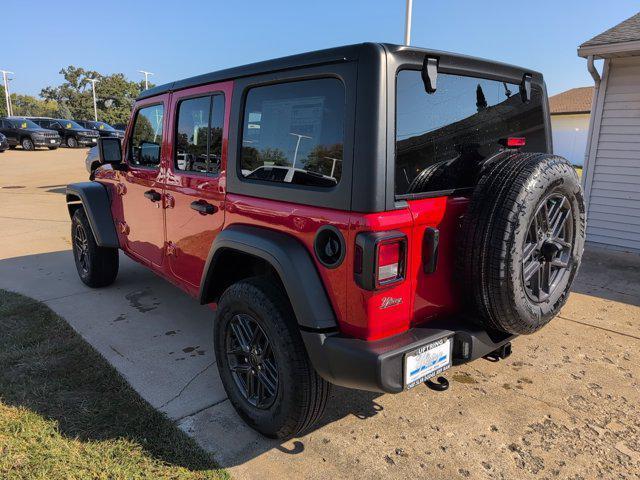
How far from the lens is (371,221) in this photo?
188 centimetres

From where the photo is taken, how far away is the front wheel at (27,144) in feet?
79.9

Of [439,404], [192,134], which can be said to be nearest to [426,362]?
[439,404]

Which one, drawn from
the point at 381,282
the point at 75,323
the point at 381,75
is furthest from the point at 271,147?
the point at 75,323

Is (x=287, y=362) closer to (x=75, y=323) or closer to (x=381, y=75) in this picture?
(x=381, y=75)

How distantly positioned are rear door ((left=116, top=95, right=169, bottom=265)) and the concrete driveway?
0.72 meters

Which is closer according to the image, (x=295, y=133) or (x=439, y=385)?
(x=295, y=133)

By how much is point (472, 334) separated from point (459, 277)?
0.29m

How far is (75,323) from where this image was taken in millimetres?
3928

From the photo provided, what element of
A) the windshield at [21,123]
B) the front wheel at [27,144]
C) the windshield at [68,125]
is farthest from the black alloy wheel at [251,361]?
the windshield at [68,125]

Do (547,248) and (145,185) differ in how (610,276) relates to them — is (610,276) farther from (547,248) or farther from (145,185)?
(145,185)

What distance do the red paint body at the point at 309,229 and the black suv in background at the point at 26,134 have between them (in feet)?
81.4

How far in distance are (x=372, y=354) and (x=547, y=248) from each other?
1.10m

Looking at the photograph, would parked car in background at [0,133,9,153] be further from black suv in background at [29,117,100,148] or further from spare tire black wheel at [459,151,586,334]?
spare tire black wheel at [459,151,586,334]

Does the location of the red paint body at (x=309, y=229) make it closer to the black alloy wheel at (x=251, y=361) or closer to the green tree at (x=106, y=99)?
the black alloy wheel at (x=251, y=361)
